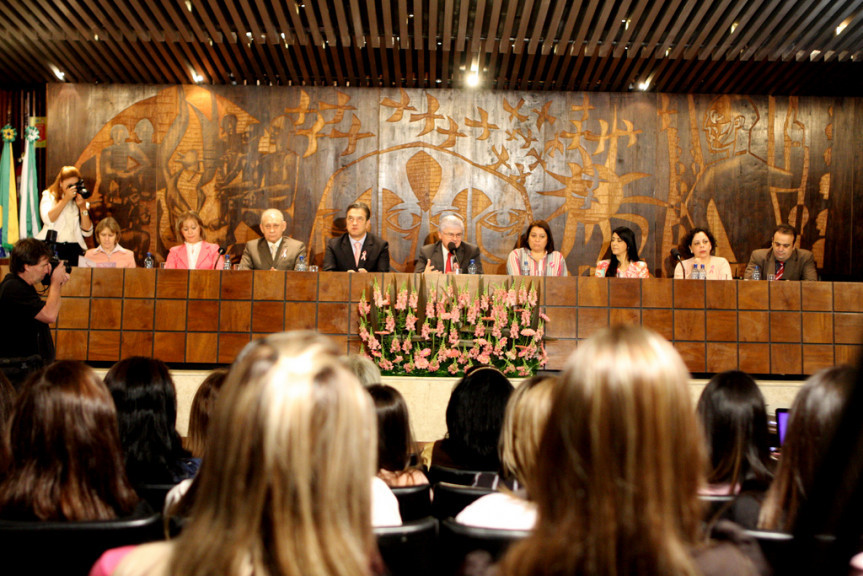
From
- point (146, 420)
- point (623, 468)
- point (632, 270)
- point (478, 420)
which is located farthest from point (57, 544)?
point (632, 270)

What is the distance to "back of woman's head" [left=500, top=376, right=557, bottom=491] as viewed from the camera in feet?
5.31

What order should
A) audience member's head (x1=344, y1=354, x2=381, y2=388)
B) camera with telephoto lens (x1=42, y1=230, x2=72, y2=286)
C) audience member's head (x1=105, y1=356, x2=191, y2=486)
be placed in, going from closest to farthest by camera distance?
audience member's head (x1=105, y1=356, x2=191, y2=486)
audience member's head (x1=344, y1=354, x2=381, y2=388)
camera with telephoto lens (x1=42, y1=230, x2=72, y2=286)

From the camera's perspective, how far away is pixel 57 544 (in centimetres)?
129

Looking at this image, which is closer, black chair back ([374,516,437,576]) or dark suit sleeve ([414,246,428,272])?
black chair back ([374,516,437,576])

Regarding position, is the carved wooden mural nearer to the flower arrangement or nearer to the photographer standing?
the photographer standing

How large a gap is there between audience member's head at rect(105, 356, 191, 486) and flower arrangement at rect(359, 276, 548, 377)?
269 centimetres

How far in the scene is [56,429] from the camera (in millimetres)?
1492

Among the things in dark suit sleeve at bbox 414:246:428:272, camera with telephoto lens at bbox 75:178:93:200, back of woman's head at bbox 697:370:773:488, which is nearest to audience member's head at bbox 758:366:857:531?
back of woman's head at bbox 697:370:773:488

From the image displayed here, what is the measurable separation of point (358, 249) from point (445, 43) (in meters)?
1.99

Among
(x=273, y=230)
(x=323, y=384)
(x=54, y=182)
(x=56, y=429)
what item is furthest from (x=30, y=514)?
(x=54, y=182)

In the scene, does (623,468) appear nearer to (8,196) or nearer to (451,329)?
(451,329)

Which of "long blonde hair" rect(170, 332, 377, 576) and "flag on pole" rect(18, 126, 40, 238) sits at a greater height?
"flag on pole" rect(18, 126, 40, 238)

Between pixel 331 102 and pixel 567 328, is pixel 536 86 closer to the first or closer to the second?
pixel 331 102

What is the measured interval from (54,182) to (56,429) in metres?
6.32
